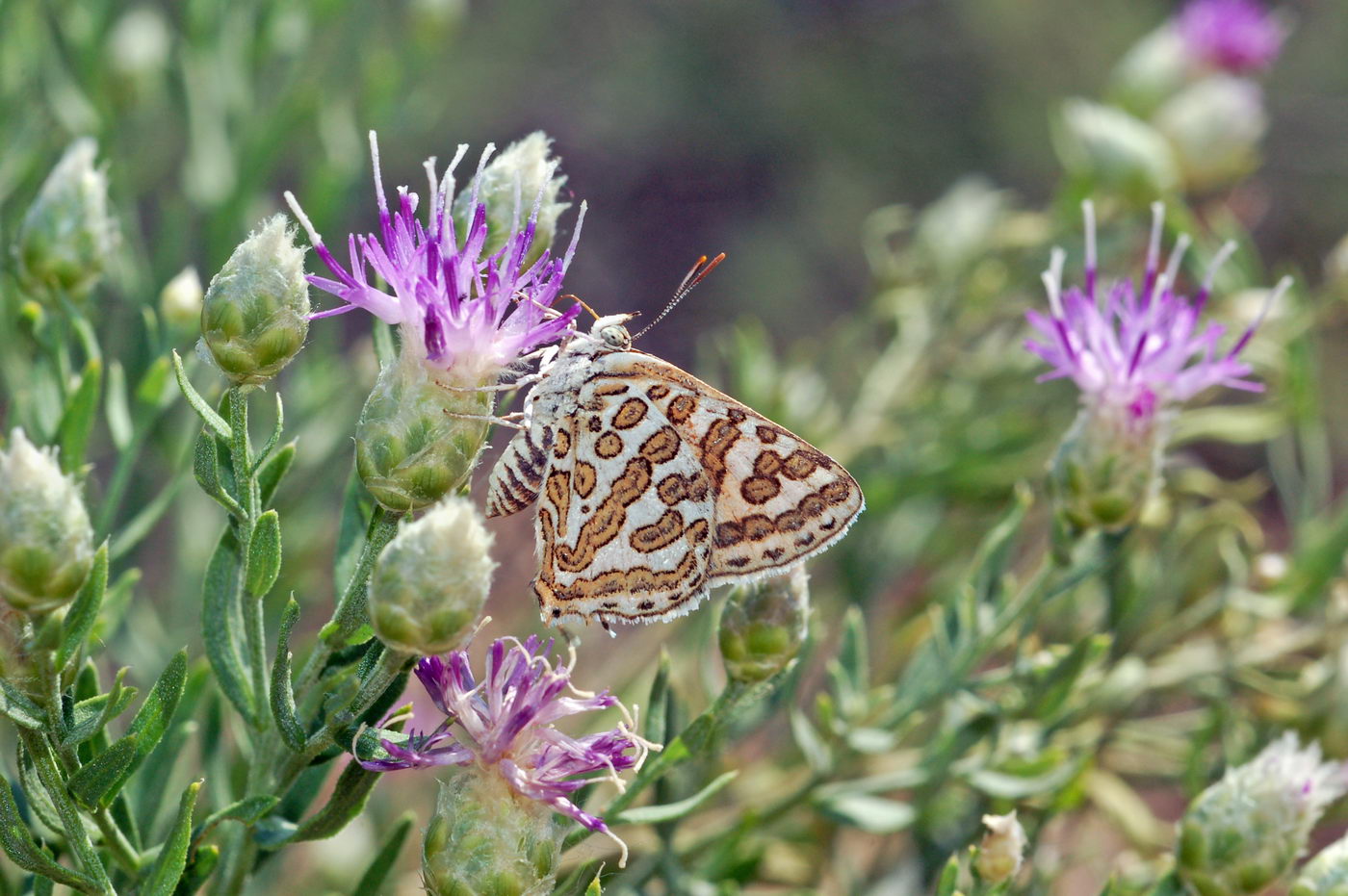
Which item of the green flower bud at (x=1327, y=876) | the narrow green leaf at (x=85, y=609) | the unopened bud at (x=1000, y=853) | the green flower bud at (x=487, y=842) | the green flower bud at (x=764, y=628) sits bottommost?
the green flower bud at (x=1327, y=876)

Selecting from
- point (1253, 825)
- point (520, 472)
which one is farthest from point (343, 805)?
point (1253, 825)

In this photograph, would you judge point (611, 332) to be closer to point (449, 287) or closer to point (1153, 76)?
point (449, 287)

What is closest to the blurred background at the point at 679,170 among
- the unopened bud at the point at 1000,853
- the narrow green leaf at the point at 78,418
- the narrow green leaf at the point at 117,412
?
the narrow green leaf at the point at 117,412

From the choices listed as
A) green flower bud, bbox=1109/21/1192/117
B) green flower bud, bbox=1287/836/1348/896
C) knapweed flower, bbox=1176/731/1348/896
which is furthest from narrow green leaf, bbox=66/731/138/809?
green flower bud, bbox=1109/21/1192/117

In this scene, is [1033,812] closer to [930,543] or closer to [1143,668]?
[1143,668]

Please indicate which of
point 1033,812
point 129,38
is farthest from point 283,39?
point 1033,812

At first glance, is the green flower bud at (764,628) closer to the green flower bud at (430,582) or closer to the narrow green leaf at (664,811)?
the narrow green leaf at (664,811)
